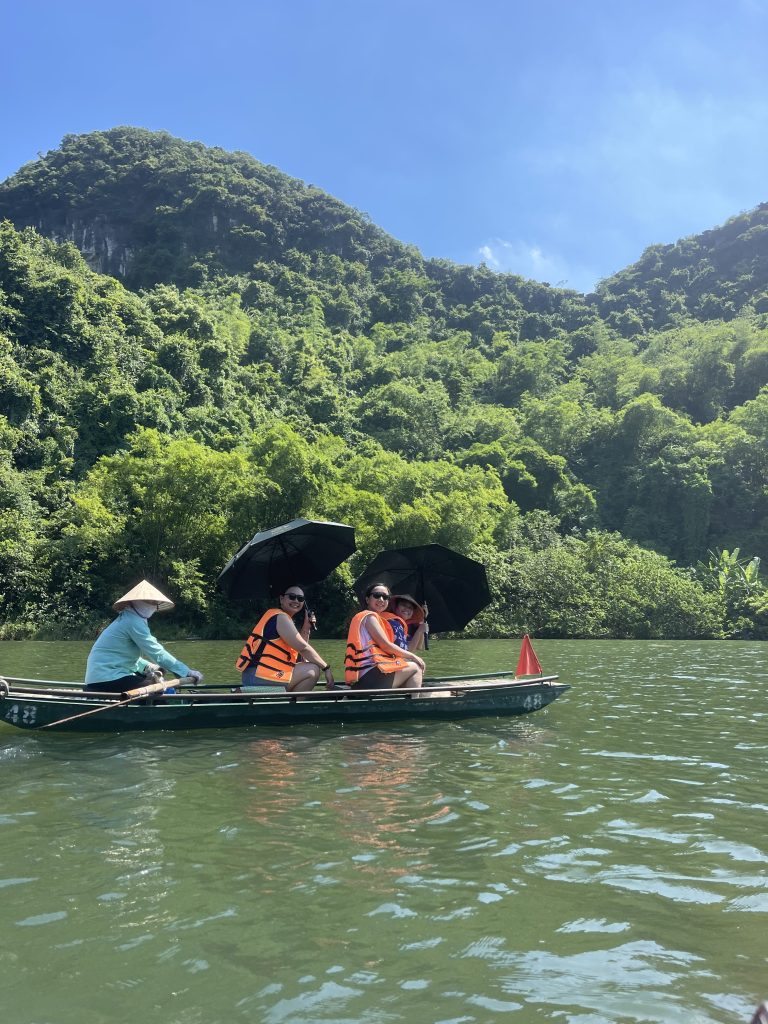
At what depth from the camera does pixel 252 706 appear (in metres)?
9.47

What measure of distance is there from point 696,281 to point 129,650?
103 metres

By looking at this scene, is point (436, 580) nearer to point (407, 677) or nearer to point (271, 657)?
point (407, 677)

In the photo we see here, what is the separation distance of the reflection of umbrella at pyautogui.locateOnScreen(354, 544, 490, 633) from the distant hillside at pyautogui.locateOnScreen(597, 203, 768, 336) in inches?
3195

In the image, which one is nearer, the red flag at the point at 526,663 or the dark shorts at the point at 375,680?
the dark shorts at the point at 375,680

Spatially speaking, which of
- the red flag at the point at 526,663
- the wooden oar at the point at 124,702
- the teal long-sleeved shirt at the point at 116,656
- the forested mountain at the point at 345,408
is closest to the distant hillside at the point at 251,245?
the forested mountain at the point at 345,408

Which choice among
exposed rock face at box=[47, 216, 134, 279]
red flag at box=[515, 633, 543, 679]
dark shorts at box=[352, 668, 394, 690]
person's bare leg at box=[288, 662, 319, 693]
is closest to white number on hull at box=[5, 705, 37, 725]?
person's bare leg at box=[288, 662, 319, 693]

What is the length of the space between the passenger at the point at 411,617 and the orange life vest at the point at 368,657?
0.37 metres

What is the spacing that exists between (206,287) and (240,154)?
174 feet

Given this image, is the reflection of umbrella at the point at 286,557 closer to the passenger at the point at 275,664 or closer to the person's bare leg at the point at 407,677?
the passenger at the point at 275,664

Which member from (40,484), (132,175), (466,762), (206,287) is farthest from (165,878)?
(132,175)

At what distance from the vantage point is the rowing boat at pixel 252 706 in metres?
8.79

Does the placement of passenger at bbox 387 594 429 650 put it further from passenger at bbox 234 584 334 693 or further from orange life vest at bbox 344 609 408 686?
passenger at bbox 234 584 334 693

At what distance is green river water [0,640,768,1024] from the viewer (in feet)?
10.7

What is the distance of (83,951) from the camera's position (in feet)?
11.8
